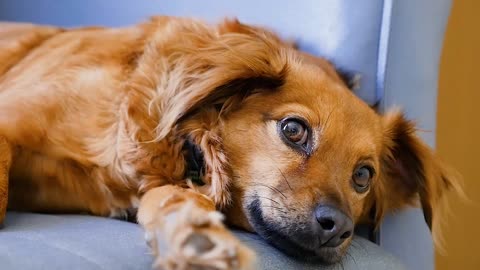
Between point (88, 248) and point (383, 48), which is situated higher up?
point (383, 48)

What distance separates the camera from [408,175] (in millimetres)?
1485

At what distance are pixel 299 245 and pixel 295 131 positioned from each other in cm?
24

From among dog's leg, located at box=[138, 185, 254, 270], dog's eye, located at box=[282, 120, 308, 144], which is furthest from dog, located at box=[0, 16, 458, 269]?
dog's leg, located at box=[138, 185, 254, 270]

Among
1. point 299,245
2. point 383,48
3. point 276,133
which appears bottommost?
point 299,245

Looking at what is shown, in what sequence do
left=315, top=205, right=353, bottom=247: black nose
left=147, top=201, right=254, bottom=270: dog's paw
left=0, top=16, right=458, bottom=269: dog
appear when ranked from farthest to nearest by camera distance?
left=0, top=16, right=458, bottom=269: dog, left=315, top=205, right=353, bottom=247: black nose, left=147, top=201, right=254, bottom=270: dog's paw

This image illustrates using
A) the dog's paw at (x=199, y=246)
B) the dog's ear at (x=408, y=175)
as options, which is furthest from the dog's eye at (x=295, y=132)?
the dog's paw at (x=199, y=246)

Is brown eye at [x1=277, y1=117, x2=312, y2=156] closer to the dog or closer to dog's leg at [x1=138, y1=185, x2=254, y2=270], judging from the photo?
the dog

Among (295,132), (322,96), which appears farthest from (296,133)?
(322,96)

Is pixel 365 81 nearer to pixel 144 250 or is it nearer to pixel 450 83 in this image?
pixel 144 250

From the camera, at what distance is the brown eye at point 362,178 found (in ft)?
4.15

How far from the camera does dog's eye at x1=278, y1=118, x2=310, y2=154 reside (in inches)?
46.4

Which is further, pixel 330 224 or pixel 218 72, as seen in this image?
pixel 218 72

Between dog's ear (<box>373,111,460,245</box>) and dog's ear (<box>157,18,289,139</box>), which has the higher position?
dog's ear (<box>157,18,289,139</box>)

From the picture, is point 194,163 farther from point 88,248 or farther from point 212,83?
point 88,248
